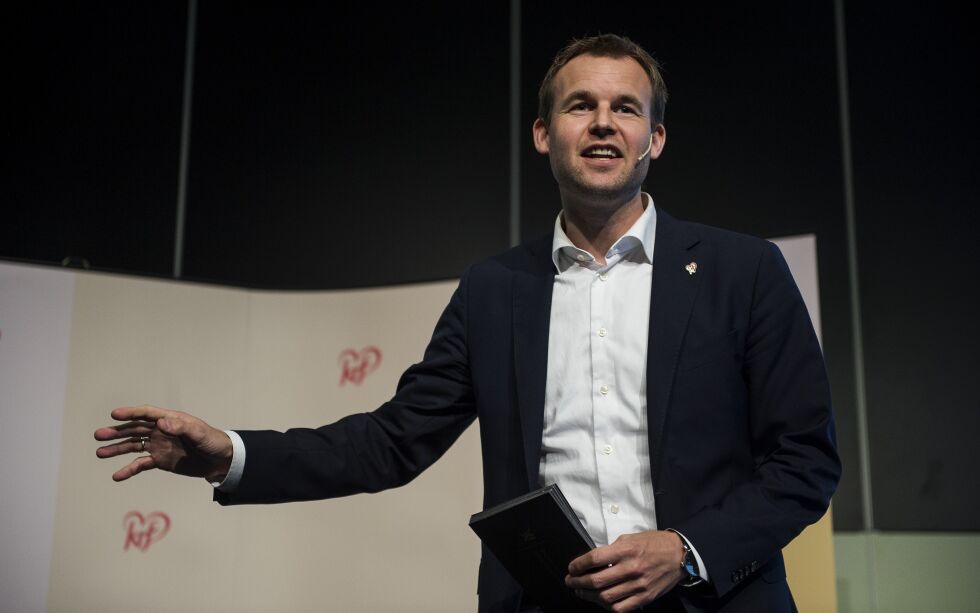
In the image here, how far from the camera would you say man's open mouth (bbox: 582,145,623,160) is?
1.74 meters

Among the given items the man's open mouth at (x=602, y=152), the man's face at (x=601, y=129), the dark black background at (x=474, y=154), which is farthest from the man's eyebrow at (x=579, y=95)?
the dark black background at (x=474, y=154)

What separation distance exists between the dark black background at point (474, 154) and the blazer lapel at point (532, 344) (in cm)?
218

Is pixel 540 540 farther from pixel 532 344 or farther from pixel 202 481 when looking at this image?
pixel 202 481

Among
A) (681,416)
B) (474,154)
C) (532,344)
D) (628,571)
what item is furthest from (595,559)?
(474,154)

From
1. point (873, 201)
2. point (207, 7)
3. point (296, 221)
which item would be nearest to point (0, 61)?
point (207, 7)

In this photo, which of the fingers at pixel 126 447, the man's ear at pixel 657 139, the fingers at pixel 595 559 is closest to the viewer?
the fingers at pixel 595 559

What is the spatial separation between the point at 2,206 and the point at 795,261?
3239 millimetres

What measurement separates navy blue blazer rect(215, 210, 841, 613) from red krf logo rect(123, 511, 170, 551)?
1.92 metres

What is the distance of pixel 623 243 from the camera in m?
1.73

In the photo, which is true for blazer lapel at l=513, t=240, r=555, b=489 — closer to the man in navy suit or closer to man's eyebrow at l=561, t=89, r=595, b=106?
the man in navy suit

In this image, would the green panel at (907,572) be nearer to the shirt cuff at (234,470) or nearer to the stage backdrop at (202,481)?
the stage backdrop at (202,481)

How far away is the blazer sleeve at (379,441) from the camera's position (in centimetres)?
165

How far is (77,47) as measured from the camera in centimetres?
438

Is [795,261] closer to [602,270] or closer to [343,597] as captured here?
[602,270]
